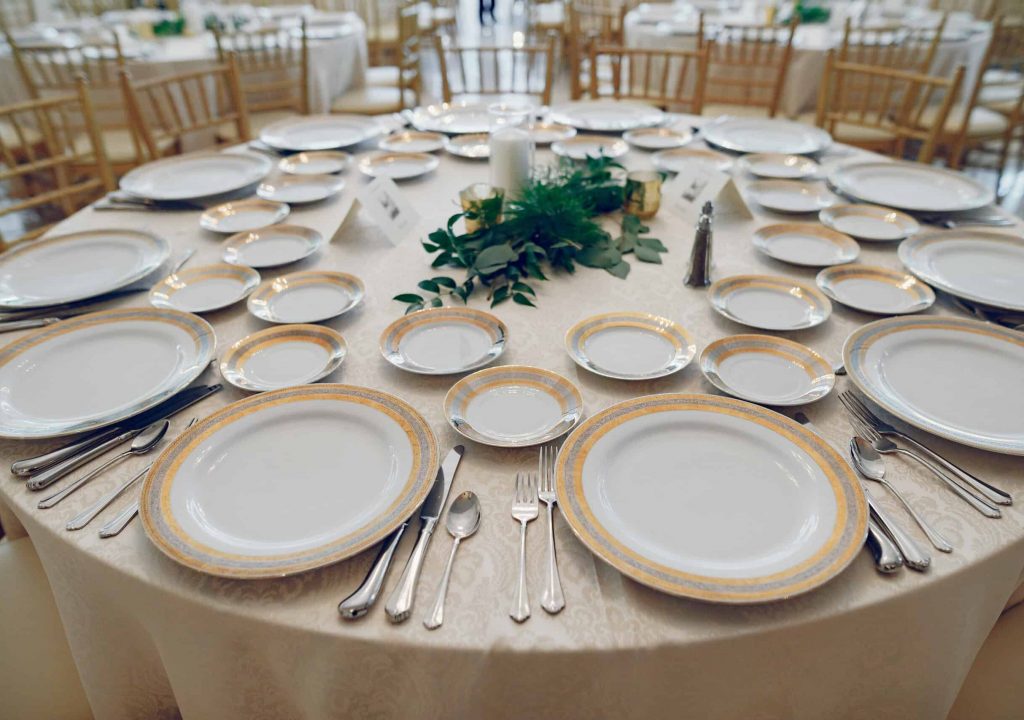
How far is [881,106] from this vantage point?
7.00ft

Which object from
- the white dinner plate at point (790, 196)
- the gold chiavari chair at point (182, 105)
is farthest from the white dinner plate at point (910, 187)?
the gold chiavari chair at point (182, 105)

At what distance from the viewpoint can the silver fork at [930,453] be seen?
64 cm

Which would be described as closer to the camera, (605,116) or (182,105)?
(605,116)

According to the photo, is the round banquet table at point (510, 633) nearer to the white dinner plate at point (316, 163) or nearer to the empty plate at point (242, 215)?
the empty plate at point (242, 215)

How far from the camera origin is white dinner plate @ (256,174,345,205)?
1.37 metres

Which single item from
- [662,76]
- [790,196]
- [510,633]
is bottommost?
[510,633]

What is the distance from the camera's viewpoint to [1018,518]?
0.62 m

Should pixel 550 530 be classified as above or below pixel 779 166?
below

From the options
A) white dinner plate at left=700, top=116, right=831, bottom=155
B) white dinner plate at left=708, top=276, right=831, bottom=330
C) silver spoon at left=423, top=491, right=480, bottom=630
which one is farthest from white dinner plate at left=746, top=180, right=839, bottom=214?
silver spoon at left=423, top=491, right=480, bottom=630

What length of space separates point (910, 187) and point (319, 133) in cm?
144

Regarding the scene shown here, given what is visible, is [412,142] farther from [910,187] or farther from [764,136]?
[910,187]

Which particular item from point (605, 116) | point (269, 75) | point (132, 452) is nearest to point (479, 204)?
point (132, 452)

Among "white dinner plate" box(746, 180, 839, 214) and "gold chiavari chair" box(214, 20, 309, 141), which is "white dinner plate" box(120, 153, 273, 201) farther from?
"gold chiavari chair" box(214, 20, 309, 141)

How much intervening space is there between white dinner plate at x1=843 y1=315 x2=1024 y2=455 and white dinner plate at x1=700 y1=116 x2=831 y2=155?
2.74ft
